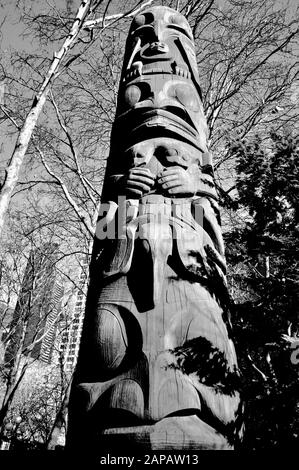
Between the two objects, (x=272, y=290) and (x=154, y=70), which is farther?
(x=154, y=70)

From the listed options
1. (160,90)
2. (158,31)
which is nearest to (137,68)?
(160,90)

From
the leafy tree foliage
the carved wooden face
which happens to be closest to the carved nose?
the carved wooden face

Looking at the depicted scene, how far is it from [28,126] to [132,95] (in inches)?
52.2

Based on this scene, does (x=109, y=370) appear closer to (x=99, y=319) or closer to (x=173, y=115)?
(x=99, y=319)

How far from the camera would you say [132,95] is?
3.89m

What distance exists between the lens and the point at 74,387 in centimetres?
221

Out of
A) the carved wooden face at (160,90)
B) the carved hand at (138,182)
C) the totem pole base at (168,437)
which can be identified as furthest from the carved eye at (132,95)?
the totem pole base at (168,437)

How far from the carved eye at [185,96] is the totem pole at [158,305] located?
1.2 inches

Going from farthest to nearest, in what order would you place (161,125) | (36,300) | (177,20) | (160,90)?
(36,300), (177,20), (160,90), (161,125)

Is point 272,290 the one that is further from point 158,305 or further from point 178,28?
point 178,28

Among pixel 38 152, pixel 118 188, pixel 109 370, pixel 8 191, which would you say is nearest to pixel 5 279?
pixel 38 152

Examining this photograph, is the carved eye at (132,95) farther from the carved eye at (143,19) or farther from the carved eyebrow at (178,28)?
the carved eye at (143,19)

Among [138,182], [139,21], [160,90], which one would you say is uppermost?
[139,21]
